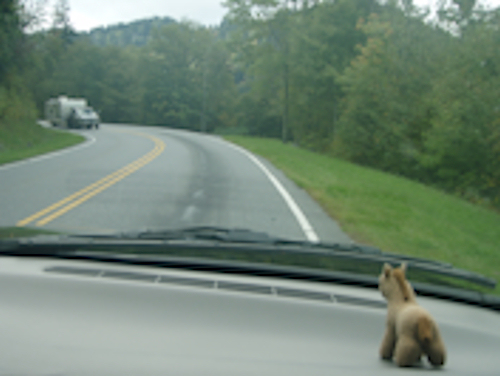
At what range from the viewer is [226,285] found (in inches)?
94.0

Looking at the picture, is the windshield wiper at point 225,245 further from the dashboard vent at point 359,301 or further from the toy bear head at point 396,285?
the toy bear head at point 396,285

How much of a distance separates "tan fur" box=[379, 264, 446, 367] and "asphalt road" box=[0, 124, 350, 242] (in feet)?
11.5

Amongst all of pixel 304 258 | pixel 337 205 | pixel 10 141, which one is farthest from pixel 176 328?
pixel 10 141

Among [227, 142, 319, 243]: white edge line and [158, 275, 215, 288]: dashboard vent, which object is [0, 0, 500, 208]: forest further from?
[158, 275, 215, 288]: dashboard vent

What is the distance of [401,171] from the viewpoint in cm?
3712

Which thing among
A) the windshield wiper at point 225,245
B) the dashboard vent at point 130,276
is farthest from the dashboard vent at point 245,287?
the windshield wiper at point 225,245

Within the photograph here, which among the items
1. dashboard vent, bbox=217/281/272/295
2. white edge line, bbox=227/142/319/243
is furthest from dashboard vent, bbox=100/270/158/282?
white edge line, bbox=227/142/319/243

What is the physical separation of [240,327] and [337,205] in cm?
1006

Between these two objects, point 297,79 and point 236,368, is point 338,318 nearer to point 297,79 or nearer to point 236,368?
point 236,368

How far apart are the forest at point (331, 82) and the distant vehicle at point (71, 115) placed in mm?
5455

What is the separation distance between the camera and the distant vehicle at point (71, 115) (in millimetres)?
45969

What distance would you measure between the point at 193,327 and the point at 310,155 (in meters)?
26.5

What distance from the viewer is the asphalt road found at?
352 inches

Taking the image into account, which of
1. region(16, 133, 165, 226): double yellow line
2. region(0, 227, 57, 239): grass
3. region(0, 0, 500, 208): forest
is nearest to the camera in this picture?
region(0, 227, 57, 239): grass
